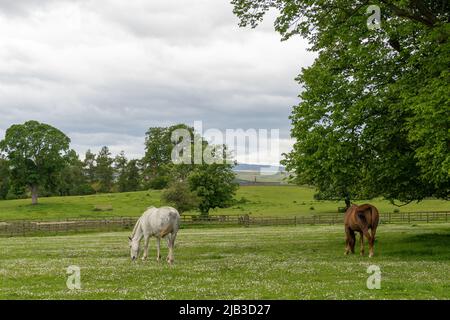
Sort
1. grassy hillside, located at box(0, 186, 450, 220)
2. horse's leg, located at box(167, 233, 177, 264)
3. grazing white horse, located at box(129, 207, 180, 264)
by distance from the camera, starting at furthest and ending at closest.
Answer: grassy hillside, located at box(0, 186, 450, 220) → grazing white horse, located at box(129, 207, 180, 264) → horse's leg, located at box(167, 233, 177, 264)

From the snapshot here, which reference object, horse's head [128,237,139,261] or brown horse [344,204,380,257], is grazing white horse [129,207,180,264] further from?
brown horse [344,204,380,257]

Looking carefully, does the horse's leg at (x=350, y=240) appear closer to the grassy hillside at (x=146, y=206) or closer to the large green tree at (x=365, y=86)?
the large green tree at (x=365, y=86)

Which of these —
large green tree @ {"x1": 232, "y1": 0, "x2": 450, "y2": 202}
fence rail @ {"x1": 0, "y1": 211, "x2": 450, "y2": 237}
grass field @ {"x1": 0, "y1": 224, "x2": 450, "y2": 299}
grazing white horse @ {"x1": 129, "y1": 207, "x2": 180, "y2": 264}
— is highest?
large green tree @ {"x1": 232, "y1": 0, "x2": 450, "y2": 202}

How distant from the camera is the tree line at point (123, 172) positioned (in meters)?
79.8

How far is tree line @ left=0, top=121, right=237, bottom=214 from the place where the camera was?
7975 cm

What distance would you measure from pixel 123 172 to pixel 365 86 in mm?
143084

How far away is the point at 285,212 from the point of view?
93625mm

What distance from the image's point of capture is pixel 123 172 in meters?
163

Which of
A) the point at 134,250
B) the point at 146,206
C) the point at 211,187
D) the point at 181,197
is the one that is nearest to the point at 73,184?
the point at 146,206

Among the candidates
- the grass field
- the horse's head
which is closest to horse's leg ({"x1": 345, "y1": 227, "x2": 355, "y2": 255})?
the grass field

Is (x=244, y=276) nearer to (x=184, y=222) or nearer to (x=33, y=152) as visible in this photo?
(x=184, y=222)
